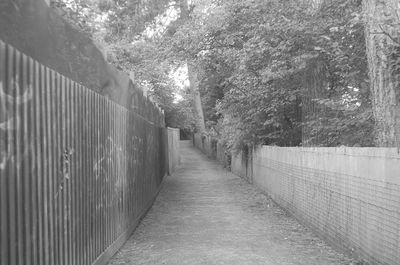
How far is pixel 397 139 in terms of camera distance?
6.93m

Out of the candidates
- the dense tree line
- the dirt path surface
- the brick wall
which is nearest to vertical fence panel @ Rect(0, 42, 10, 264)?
the dirt path surface

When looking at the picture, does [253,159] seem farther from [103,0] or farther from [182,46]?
[103,0]

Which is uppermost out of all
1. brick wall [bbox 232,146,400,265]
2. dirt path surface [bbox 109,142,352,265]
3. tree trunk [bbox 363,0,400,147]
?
tree trunk [bbox 363,0,400,147]

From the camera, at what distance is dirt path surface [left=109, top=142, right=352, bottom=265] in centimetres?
672

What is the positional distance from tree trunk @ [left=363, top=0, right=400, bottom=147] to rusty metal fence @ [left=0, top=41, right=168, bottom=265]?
404cm

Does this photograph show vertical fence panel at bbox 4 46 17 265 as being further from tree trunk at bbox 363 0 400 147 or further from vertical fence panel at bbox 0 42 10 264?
tree trunk at bbox 363 0 400 147

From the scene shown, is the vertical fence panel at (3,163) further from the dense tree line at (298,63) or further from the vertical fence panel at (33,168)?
the dense tree line at (298,63)

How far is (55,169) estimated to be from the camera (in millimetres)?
4301

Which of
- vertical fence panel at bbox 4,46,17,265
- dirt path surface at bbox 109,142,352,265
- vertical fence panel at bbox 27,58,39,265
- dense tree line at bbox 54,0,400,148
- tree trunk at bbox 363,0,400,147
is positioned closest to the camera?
vertical fence panel at bbox 4,46,17,265

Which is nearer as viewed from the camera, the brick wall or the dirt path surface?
the brick wall

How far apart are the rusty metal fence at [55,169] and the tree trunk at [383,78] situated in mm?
4041

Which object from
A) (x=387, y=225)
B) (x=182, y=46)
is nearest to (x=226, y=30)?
(x=182, y=46)

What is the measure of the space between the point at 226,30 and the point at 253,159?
4949 mm

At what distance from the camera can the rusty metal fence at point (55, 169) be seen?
3.28m
